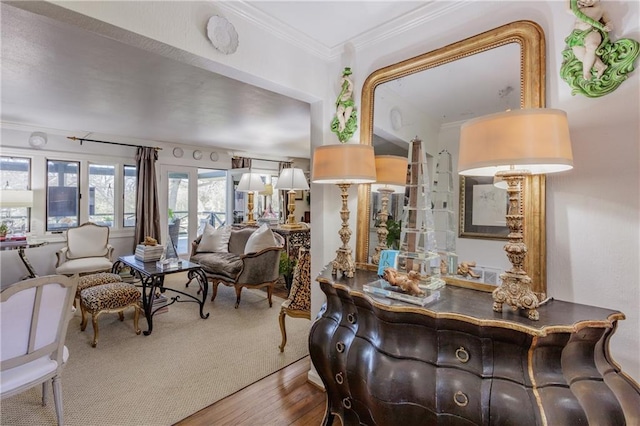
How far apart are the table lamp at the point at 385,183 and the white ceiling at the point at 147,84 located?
41cm

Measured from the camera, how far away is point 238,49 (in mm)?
1822

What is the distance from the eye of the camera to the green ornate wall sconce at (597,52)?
125 centimetres

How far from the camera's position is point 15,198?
4.21m

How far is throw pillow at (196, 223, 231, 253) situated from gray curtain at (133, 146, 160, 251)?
1.42m

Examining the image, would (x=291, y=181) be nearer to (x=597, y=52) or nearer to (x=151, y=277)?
(x=151, y=277)

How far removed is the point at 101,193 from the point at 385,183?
18.5ft

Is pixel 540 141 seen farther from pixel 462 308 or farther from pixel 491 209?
pixel 462 308

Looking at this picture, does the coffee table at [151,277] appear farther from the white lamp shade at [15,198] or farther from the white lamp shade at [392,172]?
the white lamp shade at [392,172]

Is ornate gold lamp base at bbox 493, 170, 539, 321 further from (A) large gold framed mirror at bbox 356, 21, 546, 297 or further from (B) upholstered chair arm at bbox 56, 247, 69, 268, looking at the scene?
(B) upholstered chair arm at bbox 56, 247, 69, 268

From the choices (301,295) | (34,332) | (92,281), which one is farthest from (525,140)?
(92,281)

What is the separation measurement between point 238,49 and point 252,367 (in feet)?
8.04

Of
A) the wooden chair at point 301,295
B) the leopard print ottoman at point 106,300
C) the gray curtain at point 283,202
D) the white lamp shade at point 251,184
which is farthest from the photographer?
the gray curtain at point 283,202

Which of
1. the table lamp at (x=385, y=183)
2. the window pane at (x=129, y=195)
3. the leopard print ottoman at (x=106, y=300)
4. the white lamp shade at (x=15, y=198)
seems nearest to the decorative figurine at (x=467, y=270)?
the table lamp at (x=385, y=183)

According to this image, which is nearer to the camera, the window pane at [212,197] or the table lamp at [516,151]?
the table lamp at [516,151]
